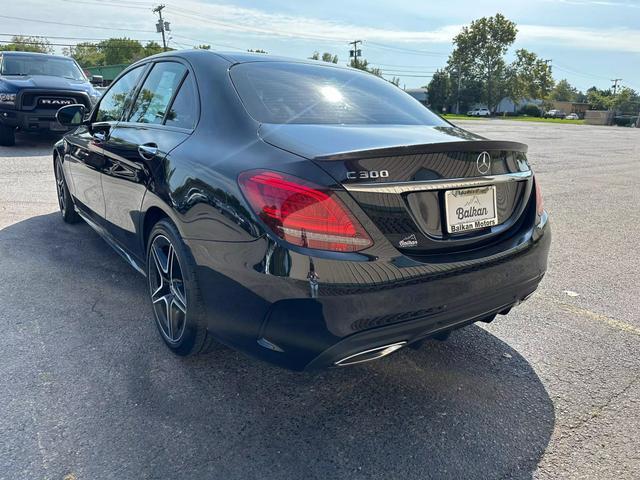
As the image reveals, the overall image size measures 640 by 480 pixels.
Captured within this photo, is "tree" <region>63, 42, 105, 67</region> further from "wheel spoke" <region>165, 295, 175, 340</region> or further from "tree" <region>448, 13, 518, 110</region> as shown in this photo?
"wheel spoke" <region>165, 295, 175, 340</region>

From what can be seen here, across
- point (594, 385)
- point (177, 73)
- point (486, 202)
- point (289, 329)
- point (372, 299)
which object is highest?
point (177, 73)

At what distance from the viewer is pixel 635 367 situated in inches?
105

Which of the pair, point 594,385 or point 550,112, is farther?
point 550,112

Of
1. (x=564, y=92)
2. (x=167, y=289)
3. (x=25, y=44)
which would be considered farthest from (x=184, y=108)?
(x=564, y=92)

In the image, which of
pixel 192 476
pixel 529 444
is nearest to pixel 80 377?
pixel 192 476

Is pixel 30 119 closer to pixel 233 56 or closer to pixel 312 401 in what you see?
pixel 233 56

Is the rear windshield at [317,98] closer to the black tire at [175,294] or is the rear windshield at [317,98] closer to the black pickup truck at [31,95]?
the black tire at [175,294]

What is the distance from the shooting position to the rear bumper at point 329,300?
1.81 metres

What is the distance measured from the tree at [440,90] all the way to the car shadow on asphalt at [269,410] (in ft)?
288

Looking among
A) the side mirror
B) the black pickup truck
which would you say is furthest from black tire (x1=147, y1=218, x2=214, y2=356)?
the black pickup truck

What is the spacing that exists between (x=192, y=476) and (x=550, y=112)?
10047 cm

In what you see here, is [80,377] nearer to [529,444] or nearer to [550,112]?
[529,444]

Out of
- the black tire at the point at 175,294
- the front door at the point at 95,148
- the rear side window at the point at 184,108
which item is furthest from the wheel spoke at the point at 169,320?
the front door at the point at 95,148

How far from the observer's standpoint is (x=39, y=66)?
1087cm
